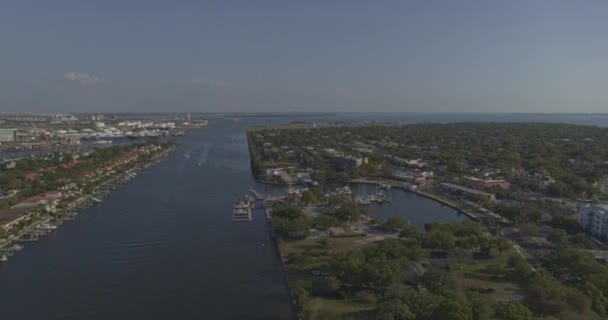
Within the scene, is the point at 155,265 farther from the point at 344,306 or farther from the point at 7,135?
the point at 7,135

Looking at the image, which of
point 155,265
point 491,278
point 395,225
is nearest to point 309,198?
point 395,225

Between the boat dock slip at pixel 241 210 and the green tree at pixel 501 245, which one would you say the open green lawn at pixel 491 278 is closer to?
the green tree at pixel 501 245

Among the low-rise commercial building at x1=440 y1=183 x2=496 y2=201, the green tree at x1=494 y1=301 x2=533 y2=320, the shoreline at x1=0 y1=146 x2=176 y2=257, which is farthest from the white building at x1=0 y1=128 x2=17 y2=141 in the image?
the green tree at x1=494 y1=301 x2=533 y2=320

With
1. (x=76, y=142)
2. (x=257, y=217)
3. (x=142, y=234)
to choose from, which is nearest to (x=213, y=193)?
(x=257, y=217)

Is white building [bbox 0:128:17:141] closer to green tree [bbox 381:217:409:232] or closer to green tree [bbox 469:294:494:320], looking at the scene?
green tree [bbox 381:217:409:232]

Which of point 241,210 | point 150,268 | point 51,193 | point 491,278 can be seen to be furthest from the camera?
point 51,193

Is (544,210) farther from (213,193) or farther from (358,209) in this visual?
(213,193)

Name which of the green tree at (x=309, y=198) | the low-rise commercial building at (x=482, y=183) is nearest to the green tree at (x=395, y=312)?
the green tree at (x=309, y=198)
